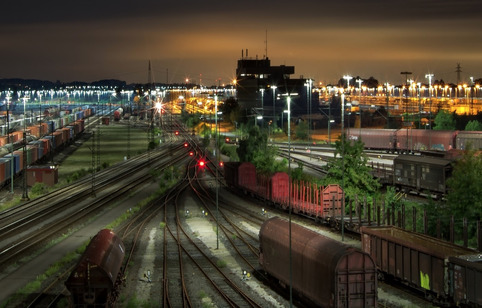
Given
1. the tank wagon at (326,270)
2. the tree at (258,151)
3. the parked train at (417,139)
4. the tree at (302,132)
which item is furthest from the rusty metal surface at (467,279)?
the tree at (302,132)

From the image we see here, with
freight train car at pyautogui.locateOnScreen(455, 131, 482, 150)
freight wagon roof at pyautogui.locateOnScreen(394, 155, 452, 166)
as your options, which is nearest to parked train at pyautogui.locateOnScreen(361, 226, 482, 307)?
freight wagon roof at pyautogui.locateOnScreen(394, 155, 452, 166)

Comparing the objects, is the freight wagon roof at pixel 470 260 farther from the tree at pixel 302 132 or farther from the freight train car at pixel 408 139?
the tree at pixel 302 132

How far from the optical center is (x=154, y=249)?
3550 centimetres

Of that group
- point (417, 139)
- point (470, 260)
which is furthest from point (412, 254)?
point (417, 139)

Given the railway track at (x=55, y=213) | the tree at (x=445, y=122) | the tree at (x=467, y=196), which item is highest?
the tree at (x=445, y=122)

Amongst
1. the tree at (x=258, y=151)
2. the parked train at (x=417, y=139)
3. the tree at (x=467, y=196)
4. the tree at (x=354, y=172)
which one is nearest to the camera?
the tree at (x=467, y=196)

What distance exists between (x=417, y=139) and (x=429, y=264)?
61291 millimetres

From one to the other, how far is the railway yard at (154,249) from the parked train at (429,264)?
35.2 inches

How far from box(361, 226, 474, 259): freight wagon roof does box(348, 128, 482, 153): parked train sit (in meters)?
45.4

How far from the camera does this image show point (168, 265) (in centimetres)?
3139

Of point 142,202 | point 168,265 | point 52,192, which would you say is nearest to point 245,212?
point 142,202

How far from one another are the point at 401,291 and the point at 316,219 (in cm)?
1504

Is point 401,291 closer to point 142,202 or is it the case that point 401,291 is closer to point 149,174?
point 142,202

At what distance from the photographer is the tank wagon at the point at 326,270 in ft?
67.7
